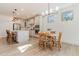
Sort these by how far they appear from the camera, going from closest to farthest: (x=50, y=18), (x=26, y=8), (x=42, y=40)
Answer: (x=26, y=8) → (x=50, y=18) → (x=42, y=40)

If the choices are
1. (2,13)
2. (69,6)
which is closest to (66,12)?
(69,6)

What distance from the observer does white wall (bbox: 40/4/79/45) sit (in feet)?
10.1

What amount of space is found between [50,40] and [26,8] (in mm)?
1338

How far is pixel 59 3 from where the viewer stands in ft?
9.46

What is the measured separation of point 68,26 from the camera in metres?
3.23

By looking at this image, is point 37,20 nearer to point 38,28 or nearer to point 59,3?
point 38,28

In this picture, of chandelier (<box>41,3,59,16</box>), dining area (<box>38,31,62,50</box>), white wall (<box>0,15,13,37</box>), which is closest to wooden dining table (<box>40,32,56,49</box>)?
dining area (<box>38,31,62,50</box>)

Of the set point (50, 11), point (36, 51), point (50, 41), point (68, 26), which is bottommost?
point (36, 51)

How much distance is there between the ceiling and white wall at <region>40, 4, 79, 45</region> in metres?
0.31

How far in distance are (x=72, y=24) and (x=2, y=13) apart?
91.8 inches

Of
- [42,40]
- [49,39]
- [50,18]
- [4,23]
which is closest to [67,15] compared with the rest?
[50,18]

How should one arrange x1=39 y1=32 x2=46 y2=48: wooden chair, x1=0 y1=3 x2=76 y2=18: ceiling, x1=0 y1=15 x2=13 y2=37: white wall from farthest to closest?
x1=39 y1=32 x2=46 y2=48: wooden chair
x1=0 y1=15 x2=13 y2=37: white wall
x1=0 y1=3 x2=76 y2=18: ceiling

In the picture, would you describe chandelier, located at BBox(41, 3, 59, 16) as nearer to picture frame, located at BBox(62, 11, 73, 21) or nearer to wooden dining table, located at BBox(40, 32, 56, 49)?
picture frame, located at BBox(62, 11, 73, 21)

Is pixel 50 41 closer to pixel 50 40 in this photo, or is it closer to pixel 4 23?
pixel 50 40
